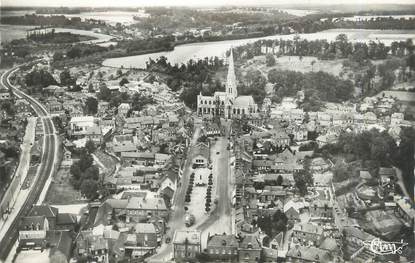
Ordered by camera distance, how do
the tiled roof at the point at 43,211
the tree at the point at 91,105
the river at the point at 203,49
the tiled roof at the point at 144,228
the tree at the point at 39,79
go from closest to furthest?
the tiled roof at the point at 144,228, the tiled roof at the point at 43,211, the tree at the point at 39,79, the river at the point at 203,49, the tree at the point at 91,105

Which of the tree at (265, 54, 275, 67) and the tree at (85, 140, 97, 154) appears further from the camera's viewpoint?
A: the tree at (265, 54, 275, 67)

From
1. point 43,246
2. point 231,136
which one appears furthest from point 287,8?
point 43,246

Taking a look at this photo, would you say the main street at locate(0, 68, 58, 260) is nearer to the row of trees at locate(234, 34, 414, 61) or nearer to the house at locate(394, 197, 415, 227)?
the row of trees at locate(234, 34, 414, 61)

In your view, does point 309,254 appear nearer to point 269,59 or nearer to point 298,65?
point 298,65

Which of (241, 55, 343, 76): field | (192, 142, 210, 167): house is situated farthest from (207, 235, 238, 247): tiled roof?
(241, 55, 343, 76): field

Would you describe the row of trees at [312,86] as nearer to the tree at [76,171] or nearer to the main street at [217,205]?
the main street at [217,205]

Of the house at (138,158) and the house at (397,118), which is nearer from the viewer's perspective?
the house at (397,118)

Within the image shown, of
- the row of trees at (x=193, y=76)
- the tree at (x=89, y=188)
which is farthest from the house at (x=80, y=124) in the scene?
the row of trees at (x=193, y=76)
